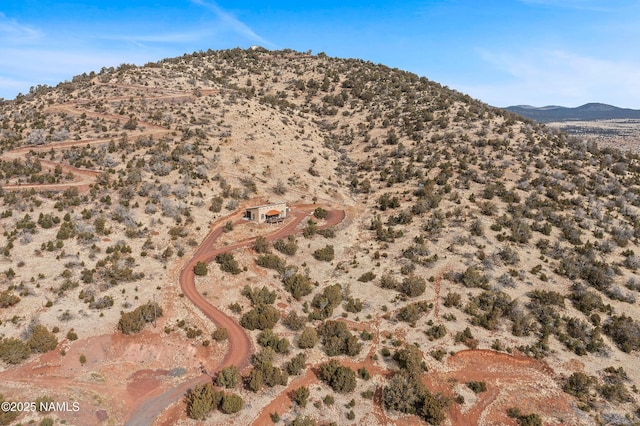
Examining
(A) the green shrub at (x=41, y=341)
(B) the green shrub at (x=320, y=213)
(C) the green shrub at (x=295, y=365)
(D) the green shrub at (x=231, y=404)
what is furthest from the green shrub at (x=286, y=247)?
(A) the green shrub at (x=41, y=341)

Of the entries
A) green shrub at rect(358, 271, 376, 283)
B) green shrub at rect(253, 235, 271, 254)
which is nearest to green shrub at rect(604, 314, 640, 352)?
green shrub at rect(358, 271, 376, 283)

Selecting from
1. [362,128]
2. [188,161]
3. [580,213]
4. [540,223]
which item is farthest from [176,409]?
[362,128]

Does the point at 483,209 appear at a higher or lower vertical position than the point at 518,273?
higher

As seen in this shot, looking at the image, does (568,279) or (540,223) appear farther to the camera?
(540,223)

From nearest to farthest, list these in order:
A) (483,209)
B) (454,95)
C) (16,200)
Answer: (16,200), (483,209), (454,95)

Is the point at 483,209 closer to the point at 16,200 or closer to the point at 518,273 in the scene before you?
the point at 518,273

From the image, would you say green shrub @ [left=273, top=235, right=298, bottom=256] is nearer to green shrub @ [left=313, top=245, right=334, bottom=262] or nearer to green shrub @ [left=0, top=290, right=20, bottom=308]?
green shrub @ [left=313, top=245, right=334, bottom=262]
